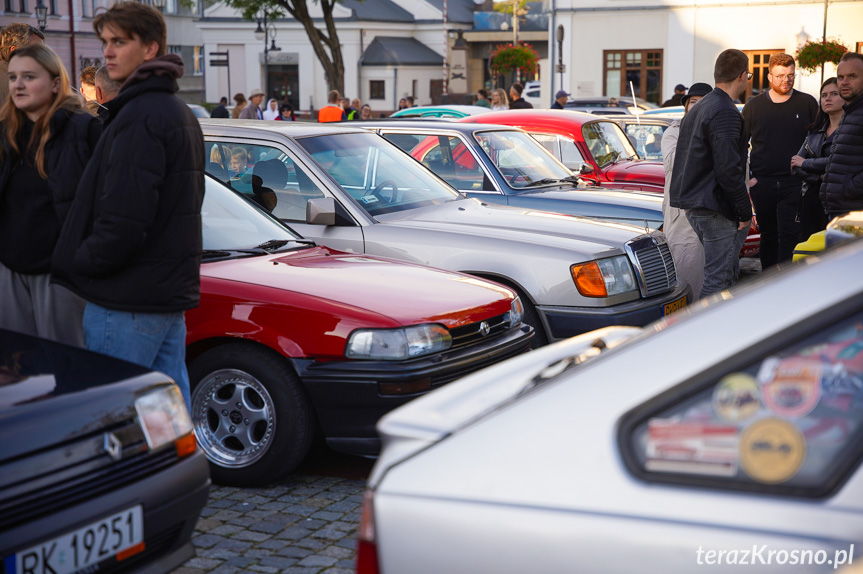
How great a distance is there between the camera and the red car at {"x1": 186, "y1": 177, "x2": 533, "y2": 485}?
439 centimetres

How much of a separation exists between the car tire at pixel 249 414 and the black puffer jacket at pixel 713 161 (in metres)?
3.37

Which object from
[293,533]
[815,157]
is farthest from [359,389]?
[815,157]

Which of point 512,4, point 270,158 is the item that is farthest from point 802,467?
point 512,4

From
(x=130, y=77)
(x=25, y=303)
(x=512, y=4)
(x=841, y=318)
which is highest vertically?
(x=512, y=4)

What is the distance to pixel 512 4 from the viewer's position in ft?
187

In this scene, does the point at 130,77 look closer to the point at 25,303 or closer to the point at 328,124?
the point at 25,303

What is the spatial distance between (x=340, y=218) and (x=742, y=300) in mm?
4632

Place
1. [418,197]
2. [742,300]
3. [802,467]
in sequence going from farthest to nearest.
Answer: [418,197] < [742,300] < [802,467]

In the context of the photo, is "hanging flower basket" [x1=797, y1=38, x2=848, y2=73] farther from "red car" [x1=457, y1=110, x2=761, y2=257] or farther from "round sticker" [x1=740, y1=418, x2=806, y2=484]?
"round sticker" [x1=740, y1=418, x2=806, y2=484]

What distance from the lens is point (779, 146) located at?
27.7 feet

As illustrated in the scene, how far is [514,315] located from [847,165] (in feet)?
8.51

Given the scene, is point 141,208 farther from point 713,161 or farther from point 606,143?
point 606,143

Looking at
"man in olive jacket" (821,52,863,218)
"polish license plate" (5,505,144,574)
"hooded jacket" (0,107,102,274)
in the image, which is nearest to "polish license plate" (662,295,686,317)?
"man in olive jacket" (821,52,863,218)

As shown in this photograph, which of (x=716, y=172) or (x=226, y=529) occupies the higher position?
(x=716, y=172)
